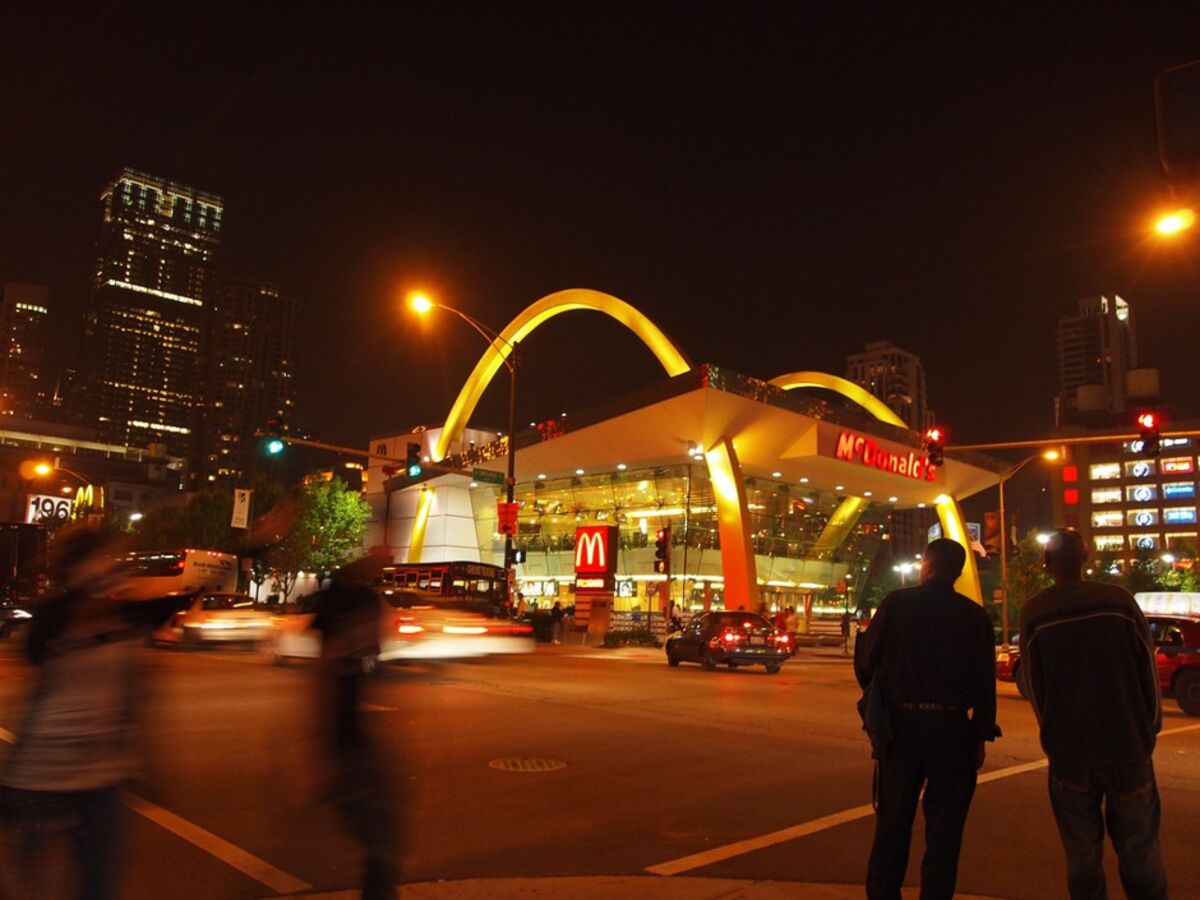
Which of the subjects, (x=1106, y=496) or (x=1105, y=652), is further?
(x=1106, y=496)

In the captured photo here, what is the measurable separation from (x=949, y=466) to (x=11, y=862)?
59014mm

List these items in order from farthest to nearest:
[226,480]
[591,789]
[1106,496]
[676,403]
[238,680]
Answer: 1. [226,480]
2. [1106,496]
3. [676,403]
4. [238,680]
5. [591,789]

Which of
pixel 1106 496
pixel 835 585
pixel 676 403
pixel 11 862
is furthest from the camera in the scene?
pixel 1106 496

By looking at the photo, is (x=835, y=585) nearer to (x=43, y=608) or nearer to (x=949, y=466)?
(x=949, y=466)

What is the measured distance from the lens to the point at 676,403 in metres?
41.6

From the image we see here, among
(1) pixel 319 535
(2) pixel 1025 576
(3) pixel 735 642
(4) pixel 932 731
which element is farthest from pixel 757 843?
(2) pixel 1025 576

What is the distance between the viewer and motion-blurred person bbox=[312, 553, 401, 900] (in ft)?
15.2

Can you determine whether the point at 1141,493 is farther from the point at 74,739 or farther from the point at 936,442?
the point at 74,739

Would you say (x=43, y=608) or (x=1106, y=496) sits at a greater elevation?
(x=1106, y=496)

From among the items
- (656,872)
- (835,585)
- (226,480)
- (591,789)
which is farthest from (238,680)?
(226,480)

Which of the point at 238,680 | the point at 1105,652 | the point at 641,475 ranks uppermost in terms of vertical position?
the point at 641,475

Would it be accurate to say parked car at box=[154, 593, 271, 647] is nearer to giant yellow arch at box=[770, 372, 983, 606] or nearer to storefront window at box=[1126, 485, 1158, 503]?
giant yellow arch at box=[770, 372, 983, 606]

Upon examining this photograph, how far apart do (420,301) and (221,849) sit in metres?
22.0

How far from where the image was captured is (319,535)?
218 ft
